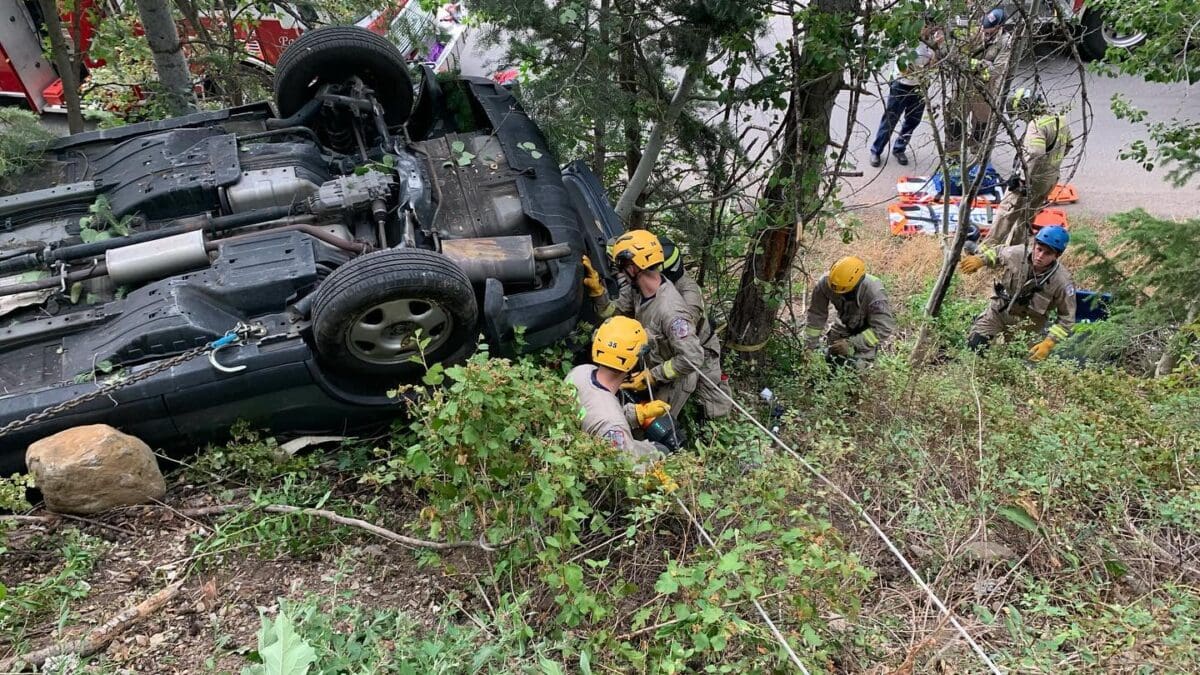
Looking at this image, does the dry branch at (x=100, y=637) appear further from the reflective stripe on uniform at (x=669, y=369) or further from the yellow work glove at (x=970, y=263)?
the yellow work glove at (x=970, y=263)

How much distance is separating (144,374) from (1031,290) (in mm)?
5851

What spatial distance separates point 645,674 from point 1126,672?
144 cm

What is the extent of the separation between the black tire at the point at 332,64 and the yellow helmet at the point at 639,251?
1.99 meters

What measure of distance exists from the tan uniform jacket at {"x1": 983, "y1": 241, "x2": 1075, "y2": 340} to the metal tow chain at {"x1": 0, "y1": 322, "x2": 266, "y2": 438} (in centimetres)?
516

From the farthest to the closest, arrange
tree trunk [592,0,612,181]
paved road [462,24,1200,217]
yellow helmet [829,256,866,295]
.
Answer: paved road [462,24,1200,217] < yellow helmet [829,256,866,295] < tree trunk [592,0,612,181]

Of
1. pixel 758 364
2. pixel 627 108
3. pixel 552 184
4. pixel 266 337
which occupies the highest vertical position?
pixel 627 108

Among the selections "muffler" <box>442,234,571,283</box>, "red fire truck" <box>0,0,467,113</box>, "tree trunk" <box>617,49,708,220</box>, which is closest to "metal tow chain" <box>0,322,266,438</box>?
"muffler" <box>442,234,571,283</box>

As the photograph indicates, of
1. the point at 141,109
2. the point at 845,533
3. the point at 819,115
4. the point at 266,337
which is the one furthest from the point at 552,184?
the point at 141,109

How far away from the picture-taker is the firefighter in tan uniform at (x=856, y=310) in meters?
5.40

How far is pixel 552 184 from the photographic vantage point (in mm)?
4582

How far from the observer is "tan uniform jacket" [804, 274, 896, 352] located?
213 inches

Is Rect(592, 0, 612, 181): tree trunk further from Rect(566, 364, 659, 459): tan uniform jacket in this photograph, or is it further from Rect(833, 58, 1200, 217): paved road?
Rect(833, 58, 1200, 217): paved road

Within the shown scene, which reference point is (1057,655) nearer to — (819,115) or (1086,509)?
(1086,509)

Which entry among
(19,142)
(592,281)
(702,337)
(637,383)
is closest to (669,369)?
(637,383)
